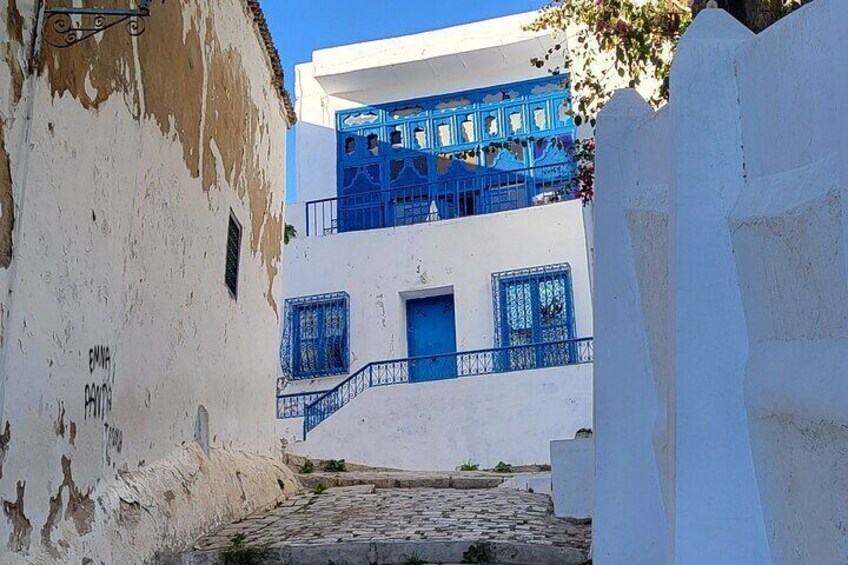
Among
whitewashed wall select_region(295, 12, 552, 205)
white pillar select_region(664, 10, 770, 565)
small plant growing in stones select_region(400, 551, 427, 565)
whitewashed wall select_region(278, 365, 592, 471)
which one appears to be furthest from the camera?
whitewashed wall select_region(295, 12, 552, 205)

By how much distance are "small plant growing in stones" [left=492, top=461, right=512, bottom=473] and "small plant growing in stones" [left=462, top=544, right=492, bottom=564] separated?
7.06 m

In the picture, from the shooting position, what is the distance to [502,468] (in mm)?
12219

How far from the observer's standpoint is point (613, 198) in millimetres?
4332

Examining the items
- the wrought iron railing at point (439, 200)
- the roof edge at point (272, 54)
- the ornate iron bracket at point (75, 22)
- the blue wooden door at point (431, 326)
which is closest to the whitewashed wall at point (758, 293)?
the ornate iron bracket at point (75, 22)

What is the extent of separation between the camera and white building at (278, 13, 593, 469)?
44.8ft

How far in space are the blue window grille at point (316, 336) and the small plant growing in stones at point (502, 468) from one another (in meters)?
4.16

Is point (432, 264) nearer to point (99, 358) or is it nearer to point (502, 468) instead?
point (502, 468)

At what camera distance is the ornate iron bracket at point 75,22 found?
378cm

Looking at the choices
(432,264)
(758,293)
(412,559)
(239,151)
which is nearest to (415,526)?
(412,559)

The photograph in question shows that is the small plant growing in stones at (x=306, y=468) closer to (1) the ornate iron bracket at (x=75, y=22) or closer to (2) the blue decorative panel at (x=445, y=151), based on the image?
(1) the ornate iron bracket at (x=75, y=22)

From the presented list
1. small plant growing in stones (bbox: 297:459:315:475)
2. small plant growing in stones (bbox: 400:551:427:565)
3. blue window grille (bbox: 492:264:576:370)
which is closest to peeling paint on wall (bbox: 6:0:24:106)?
small plant growing in stones (bbox: 400:551:427:565)

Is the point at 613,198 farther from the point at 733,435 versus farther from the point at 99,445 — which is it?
the point at 99,445

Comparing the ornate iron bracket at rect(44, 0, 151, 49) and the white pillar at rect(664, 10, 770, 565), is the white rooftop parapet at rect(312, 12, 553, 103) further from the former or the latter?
the white pillar at rect(664, 10, 770, 565)

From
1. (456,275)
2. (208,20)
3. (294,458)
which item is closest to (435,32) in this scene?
(456,275)
